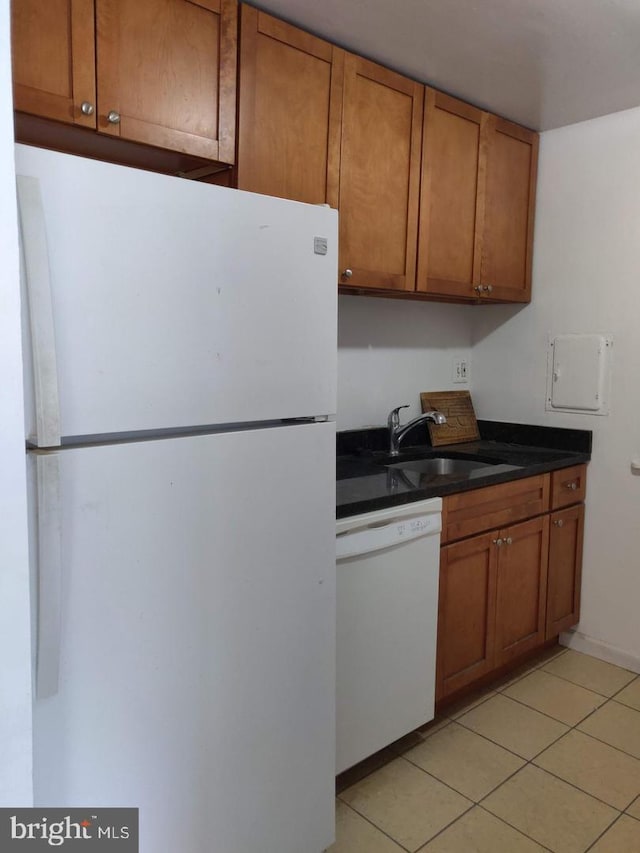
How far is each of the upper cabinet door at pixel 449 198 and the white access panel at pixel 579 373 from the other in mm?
522

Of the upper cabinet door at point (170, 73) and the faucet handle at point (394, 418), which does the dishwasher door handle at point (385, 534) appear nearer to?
the faucet handle at point (394, 418)

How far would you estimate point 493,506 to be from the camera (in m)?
2.30

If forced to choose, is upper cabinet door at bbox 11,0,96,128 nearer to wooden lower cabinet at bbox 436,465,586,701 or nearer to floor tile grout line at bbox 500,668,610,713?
wooden lower cabinet at bbox 436,465,586,701

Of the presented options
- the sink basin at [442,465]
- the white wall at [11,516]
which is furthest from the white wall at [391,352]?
the white wall at [11,516]

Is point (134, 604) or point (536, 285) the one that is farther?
point (536, 285)

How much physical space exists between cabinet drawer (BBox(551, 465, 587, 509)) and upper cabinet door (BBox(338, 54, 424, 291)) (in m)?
1.01

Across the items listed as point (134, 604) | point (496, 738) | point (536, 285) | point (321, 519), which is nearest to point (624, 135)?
point (536, 285)

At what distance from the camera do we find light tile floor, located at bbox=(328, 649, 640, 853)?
1.75 meters

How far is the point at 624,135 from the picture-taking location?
254 cm

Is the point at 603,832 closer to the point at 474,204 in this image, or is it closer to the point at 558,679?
the point at 558,679

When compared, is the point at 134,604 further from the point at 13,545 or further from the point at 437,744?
the point at 437,744

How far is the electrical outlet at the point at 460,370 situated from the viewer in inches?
121

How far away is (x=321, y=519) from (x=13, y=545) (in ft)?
2.38

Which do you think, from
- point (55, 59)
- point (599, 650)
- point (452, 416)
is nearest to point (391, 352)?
point (452, 416)
